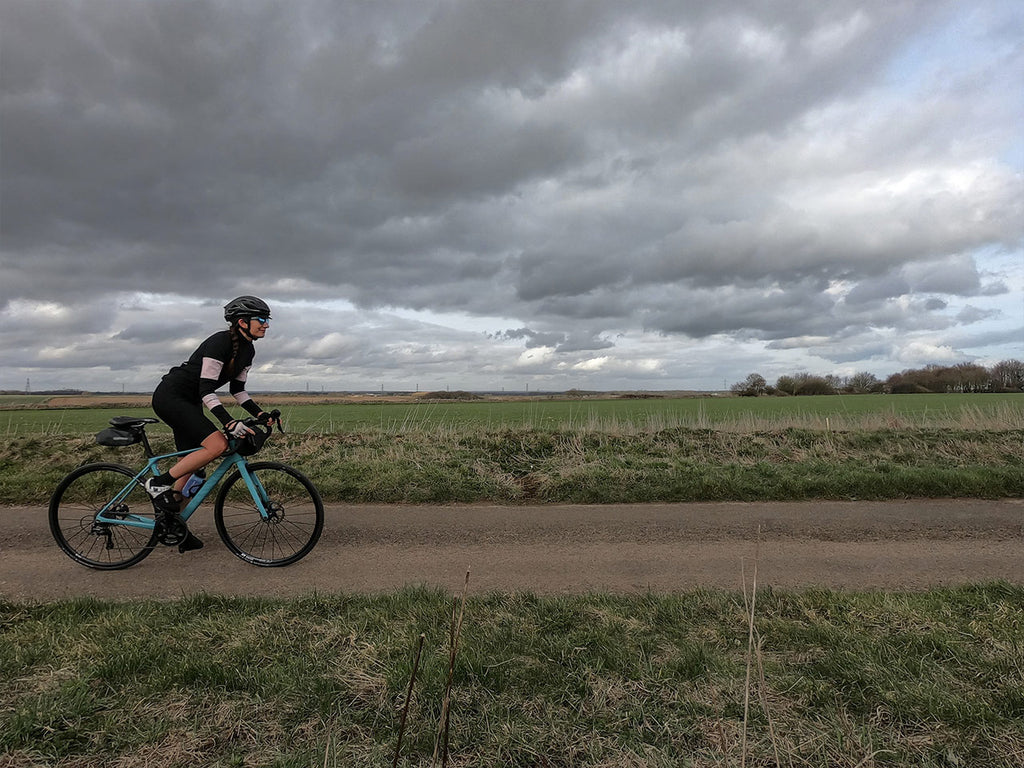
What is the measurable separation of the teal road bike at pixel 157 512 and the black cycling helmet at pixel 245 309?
3.35 ft

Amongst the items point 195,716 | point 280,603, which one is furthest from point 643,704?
point 280,603

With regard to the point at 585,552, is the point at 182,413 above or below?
above

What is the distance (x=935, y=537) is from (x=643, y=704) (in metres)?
5.69

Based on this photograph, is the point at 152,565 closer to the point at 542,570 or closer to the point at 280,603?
the point at 280,603

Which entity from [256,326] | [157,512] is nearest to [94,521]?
[157,512]

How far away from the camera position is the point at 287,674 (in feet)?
10.9

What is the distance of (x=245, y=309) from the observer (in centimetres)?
553

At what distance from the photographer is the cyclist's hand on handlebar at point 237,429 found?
17.8 feet

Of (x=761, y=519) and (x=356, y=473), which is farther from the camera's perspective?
(x=356, y=473)

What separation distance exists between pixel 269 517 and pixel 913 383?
10822 cm

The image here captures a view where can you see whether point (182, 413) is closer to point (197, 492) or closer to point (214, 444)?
point (214, 444)

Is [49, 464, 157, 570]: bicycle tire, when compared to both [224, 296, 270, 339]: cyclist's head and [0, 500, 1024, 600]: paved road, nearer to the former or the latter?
[0, 500, 1024, 600]: paved road

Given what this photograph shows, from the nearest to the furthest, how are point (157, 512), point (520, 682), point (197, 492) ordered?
point (520, 682)
point (157, 512)
point (197, 492)

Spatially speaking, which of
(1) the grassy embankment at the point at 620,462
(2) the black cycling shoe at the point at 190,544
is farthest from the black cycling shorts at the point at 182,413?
(1) the grassy embankment at the point at 620,462
